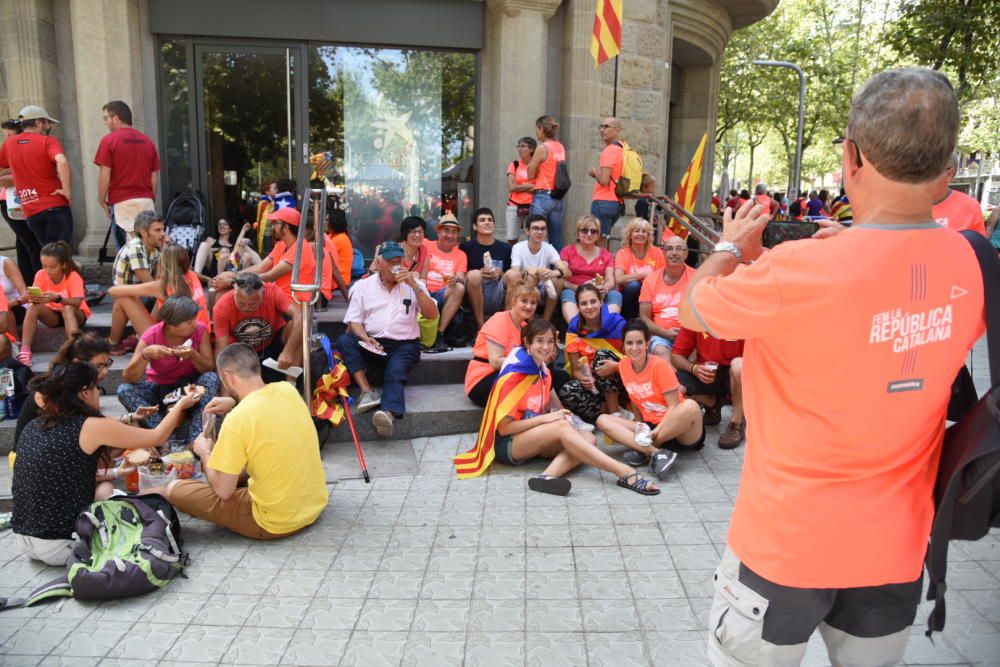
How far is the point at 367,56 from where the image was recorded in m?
10.3

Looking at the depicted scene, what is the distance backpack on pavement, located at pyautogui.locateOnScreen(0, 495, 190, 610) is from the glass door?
635 centimetres

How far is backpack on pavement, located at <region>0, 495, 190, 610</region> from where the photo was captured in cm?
377

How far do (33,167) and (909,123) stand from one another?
8.04 m

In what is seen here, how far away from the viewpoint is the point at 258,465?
173 inches

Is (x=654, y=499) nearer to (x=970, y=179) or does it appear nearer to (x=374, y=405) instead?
(x=374, y=405)

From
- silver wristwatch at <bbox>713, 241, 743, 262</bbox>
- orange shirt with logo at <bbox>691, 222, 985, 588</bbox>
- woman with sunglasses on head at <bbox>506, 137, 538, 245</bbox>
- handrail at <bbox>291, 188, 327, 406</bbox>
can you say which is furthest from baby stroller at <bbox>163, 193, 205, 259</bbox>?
orange shirt with logo at <bbox>691, 222, 985, 588</bbox>

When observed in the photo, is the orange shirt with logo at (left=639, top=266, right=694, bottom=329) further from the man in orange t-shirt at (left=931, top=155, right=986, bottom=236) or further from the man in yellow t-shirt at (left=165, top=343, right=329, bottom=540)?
the man in yellow t-shirt at (left=165, top=343, right=329, bottom=540)

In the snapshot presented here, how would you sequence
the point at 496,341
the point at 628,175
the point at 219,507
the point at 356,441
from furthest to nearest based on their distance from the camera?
the point at 628,175, the point at 496,341, the point at 356,441, the point at 219,507

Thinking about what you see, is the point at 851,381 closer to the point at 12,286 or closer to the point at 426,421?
the point at 426,421

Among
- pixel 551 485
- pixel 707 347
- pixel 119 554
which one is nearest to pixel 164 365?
pixel 119 554

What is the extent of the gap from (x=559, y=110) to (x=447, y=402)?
5.67 m

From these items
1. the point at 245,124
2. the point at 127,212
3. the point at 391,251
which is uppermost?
the point at 245,124

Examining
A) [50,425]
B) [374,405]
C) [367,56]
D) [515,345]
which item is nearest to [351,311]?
[374,405]

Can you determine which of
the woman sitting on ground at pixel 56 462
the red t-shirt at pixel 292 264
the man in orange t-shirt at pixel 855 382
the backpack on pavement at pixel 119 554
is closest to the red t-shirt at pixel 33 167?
the red t-shirt at pixel 292 264
